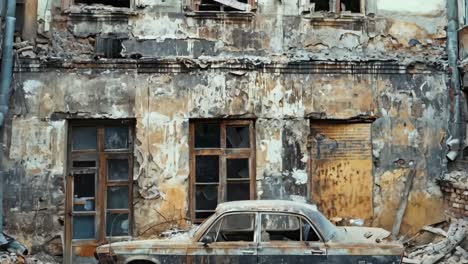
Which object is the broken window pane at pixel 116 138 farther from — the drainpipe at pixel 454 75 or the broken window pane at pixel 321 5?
the drainpipe at pixel 454 75

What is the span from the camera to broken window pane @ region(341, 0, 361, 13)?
29.7 ft

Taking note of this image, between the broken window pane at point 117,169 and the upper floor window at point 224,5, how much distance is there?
9.36 feet

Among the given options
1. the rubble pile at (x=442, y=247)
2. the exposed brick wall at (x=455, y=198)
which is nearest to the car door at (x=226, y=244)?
the rubble pile at (x=442, y=247)

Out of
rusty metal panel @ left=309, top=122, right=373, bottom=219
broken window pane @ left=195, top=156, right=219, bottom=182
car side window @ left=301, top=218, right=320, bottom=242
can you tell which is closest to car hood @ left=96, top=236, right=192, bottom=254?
car side window @ left=301, top=218, right=320, bottom=242

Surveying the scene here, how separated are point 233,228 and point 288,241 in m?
0.70

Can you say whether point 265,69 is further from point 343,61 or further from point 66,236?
point 66,236

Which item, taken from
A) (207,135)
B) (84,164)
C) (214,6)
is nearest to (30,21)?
(84,164)

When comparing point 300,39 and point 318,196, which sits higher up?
point 300,39

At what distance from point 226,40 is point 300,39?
1253mm

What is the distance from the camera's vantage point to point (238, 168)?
337 inches

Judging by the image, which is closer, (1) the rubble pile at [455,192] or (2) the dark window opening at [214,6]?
(1) the rubble pile at [455,192]

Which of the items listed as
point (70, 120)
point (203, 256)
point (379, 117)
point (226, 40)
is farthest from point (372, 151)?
point (70, 120)

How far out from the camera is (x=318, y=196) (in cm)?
855

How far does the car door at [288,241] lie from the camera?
6016 millimetres
